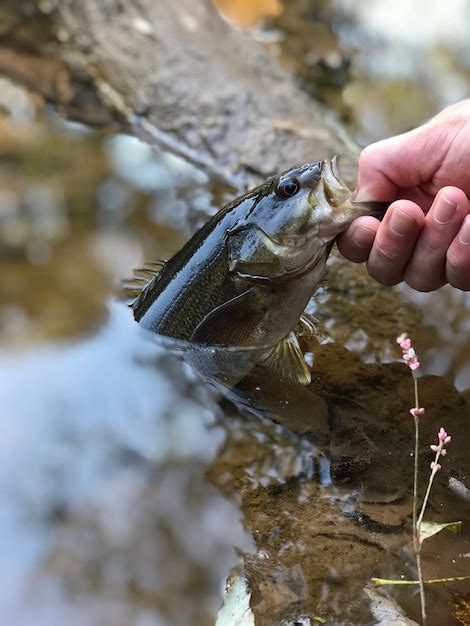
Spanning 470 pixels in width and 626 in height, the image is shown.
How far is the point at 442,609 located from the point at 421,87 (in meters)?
6.22

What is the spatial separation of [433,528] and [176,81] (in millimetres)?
4219

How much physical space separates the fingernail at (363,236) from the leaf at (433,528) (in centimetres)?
104

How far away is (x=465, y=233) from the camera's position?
93.9 inches

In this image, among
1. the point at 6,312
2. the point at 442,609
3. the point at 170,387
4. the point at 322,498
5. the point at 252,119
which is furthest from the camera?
the point at 252,119

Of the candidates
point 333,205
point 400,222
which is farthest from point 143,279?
point 400,222

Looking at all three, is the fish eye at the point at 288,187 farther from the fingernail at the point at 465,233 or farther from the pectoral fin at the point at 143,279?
the pectoral fin at the point at 143,279

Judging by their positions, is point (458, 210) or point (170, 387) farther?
point (170, 387)

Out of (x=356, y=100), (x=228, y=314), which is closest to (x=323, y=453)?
(x=228, y=314)

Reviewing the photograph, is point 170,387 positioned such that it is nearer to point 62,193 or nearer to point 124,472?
point 124,472

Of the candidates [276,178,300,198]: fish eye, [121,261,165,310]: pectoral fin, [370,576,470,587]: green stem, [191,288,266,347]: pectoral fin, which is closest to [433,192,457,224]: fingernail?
[276,178,300,198]: fish eye

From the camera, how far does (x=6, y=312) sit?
398cm

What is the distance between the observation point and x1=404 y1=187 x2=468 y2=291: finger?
7.74ft

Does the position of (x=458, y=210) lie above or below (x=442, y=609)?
above

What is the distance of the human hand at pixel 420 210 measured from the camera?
2.43m
